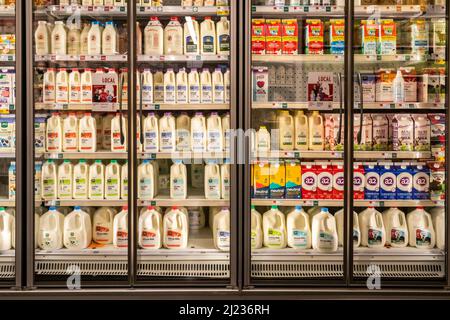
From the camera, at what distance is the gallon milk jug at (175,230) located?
3367mm

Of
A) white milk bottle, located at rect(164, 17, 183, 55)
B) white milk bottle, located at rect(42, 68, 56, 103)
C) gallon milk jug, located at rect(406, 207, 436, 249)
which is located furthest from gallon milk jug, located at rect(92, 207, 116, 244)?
gallon milk jug, located at rect(406, 207, 436, 249)

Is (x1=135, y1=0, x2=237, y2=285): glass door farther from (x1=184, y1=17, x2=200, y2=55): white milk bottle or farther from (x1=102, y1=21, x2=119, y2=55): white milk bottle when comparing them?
(x1=102, y1=21, x2=119, y2=55): white milk bottle

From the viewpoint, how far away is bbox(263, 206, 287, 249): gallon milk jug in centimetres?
337

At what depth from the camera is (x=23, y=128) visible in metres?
3.08

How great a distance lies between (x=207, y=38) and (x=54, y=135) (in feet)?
4.12

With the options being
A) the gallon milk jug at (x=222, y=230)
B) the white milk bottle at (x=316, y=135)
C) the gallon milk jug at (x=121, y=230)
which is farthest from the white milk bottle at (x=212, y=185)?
the white milk bottle at (x=316, y=135)

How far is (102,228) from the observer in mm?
3449

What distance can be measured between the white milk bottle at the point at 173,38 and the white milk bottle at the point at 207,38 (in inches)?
6.1

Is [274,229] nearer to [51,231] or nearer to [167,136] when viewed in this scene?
[167,136]

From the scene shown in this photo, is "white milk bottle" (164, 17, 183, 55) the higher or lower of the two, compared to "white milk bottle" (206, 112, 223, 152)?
higher

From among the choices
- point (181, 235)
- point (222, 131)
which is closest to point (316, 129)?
point (222, 131)

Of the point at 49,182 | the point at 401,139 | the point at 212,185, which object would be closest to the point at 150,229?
the point at 212,185

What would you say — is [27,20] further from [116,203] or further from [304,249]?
[304,249]

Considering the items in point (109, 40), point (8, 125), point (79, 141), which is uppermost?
point (109, 40)
